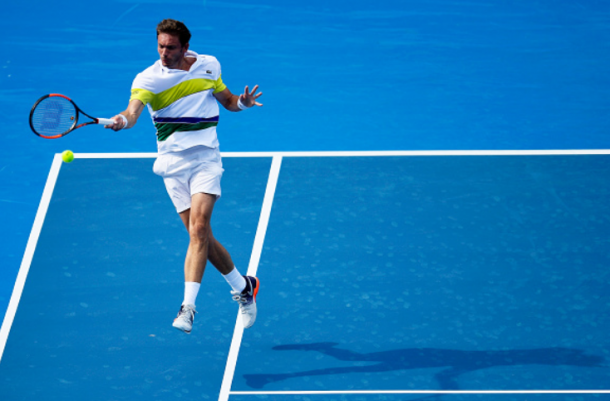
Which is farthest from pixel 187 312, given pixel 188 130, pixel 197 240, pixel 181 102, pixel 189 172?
pixel 181 102

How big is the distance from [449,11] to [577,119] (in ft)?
9.32

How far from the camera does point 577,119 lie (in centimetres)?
1059

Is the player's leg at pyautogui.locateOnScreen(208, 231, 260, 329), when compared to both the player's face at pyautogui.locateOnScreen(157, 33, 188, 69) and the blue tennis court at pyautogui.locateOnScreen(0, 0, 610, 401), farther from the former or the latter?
the player's face at pyautogui.locateOnScreen(157, 33, 188, 69)

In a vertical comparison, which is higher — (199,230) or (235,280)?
(199,230)

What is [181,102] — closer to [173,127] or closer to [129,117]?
[173,127]

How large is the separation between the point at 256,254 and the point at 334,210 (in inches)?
37.9

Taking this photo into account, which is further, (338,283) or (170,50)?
(338,283)

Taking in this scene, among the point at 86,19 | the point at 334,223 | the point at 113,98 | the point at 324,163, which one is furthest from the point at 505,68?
the point at 86,19

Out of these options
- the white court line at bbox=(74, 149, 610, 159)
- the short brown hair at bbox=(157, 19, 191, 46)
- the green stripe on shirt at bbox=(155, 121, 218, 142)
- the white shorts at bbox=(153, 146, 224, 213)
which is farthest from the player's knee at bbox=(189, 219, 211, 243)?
the white court line at bbox=(74, 149, 610, 159)

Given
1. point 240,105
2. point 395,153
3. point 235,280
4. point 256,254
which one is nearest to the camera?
point 240,105

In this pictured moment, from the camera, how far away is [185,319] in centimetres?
660

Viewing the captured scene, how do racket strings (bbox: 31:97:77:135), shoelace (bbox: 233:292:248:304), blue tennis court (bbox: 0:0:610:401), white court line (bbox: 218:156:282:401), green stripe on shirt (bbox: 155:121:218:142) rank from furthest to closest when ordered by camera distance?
1. shoelace (bbox: 233:292:248:304)
2. blue tennis court (bbox: 0:0:610:401)
3. white court line (bbox: 218:156:282:401)
4. green stripe on shirt (bbox: 155:121:218:142)
5. racket strings (bbox: 31:97:77:135)

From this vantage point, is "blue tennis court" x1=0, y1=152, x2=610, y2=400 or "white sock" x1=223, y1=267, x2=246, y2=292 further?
"white sock" x1=223, y1=267, x2=246, y2=292

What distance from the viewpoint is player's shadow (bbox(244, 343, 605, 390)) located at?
23.5 ft
